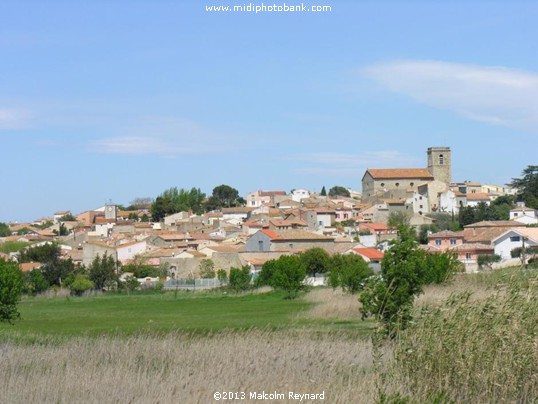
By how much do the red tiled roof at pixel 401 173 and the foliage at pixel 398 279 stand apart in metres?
122

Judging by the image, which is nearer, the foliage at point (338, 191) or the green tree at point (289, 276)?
the green tree at point (289, 276)

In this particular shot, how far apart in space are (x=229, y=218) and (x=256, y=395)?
108895 millimetres

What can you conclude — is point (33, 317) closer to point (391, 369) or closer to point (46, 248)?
point (391, 369)

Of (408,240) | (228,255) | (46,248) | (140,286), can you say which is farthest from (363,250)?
(408,240)

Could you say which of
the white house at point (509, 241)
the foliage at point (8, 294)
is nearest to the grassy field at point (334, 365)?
the foliage at point (8, 294)

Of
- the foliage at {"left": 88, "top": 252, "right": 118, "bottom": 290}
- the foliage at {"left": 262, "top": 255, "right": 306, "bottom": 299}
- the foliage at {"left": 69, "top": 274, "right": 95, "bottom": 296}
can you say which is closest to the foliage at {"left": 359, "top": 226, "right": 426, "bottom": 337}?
the foliage at {"left": 262, "top": 255, "right": 306, "bottom": 299}

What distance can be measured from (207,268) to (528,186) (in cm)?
6008

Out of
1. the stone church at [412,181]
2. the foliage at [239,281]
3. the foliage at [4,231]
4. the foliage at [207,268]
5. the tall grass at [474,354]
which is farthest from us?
the foliage at [4,231]

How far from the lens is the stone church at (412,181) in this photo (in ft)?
421

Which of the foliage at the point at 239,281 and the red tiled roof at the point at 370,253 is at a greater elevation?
the red tiled roof at the point at 370,253

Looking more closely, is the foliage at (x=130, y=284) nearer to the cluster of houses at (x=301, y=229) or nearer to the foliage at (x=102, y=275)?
the foliage at (x=102, y=275)

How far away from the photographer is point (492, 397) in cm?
1195

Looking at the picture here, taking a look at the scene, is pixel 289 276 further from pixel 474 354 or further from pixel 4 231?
pixel 4 231

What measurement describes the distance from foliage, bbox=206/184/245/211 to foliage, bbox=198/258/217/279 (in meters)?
78.4
